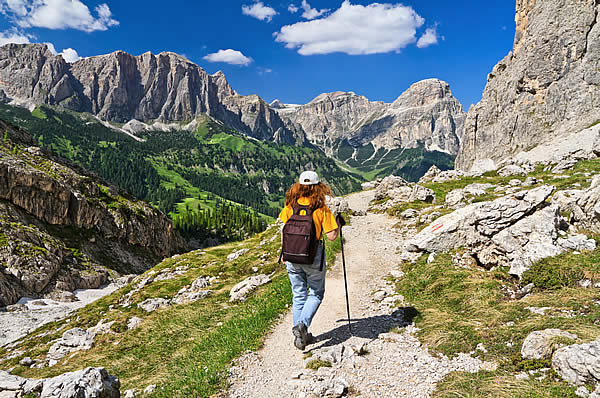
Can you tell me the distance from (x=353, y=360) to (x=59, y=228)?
3537 inches

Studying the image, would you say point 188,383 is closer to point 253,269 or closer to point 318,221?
point 318,221

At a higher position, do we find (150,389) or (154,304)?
(150,389)

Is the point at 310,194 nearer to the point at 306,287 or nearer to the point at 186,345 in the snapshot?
the point at 306,287

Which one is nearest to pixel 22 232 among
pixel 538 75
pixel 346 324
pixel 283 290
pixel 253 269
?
pixel 253 269

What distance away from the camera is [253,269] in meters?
27.6

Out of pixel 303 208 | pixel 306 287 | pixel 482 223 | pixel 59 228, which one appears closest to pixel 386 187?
pixel 482 223

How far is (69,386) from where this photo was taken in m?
7.16

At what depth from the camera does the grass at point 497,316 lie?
6.41 metres

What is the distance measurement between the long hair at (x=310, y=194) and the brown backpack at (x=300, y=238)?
276mm

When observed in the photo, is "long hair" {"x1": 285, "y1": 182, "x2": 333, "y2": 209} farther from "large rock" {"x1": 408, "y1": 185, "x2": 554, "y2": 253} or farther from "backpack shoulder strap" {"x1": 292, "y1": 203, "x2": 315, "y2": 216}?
"large rock" {"x1": 408, "y1": 185, "x2": 554, "y2": 253}

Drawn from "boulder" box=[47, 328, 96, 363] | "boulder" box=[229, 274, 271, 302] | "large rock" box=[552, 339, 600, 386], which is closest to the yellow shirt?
"large rock" box=[552, 339, 600, 386]

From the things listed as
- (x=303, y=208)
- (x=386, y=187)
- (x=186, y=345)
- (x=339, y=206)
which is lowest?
(x=186, y=345)

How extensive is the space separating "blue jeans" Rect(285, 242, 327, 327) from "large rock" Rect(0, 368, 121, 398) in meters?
4.98

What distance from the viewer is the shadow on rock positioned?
9.87 m
